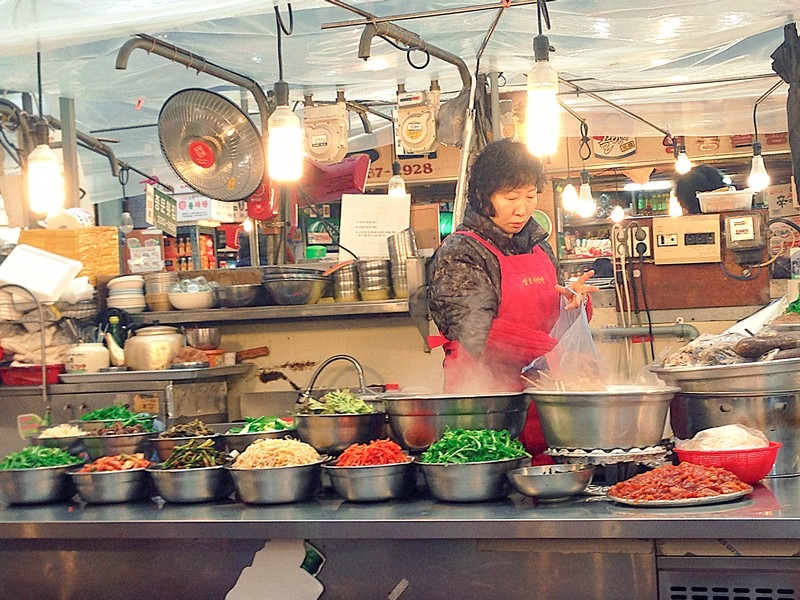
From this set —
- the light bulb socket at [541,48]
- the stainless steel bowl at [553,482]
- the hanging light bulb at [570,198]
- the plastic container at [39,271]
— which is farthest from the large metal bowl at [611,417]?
the hanging light bulb at [570,198]

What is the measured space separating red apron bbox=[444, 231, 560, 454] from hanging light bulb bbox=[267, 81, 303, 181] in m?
0.91

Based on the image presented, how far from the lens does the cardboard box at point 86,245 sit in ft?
17.4

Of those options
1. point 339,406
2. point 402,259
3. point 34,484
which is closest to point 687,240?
point 402,259

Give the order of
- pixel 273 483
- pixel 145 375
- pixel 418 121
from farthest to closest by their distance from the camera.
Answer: pixel 418 121 < pixel 145 375 < pixel 273 483

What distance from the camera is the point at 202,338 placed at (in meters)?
5.11

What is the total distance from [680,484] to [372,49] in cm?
424

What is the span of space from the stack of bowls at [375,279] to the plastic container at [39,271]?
1.50m

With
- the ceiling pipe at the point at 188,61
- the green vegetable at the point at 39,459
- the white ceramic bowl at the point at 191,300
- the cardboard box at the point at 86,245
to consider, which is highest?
the ceiling pipe at the point at 188,61

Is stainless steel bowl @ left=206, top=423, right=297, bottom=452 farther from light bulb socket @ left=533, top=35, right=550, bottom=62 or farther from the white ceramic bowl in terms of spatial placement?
the white ceramic bowl

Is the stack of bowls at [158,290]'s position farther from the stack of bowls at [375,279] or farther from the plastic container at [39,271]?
the stack of bowls at [375,279]

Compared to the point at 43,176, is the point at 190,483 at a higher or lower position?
lower

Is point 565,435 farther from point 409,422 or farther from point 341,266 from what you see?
point 341,266

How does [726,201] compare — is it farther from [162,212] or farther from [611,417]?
[611,417]

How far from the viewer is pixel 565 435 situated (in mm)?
2557
